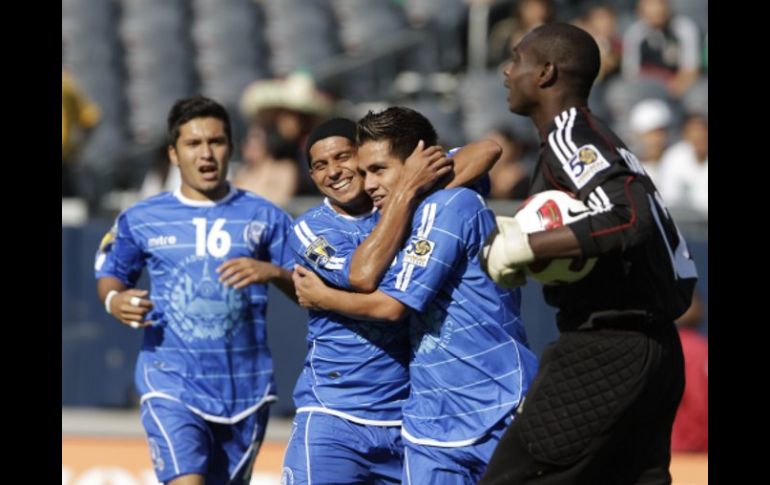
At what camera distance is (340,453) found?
5652 mm

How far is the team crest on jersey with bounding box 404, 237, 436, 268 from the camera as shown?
5.23 meters

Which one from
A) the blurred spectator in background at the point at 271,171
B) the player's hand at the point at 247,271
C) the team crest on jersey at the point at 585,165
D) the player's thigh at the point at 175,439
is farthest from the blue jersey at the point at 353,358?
the blurred spectator in background at the point at 271,171

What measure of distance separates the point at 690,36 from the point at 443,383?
8.21m

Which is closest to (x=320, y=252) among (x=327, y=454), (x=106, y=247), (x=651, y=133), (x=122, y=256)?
(x=327, y=454)

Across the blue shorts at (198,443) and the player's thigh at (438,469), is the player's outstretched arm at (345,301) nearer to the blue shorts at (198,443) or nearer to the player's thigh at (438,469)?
the player's thigh at (438,469)

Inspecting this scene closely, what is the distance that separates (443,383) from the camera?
535cm

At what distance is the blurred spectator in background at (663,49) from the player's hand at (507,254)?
27.5ft

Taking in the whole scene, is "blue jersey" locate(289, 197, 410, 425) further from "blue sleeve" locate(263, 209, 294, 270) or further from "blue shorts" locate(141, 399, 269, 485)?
"blue sleeve" locate(263, 209, 294, 270)

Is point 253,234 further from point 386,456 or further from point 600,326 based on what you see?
point 600,326

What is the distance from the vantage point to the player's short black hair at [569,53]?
492cm

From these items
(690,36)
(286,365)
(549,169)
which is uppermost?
(690,36)
